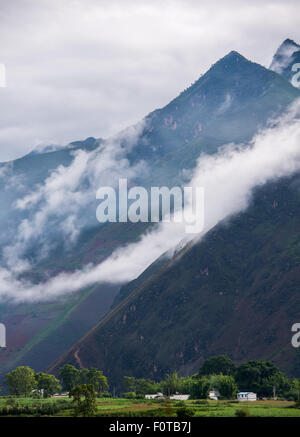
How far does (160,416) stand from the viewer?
19925 centimetres
